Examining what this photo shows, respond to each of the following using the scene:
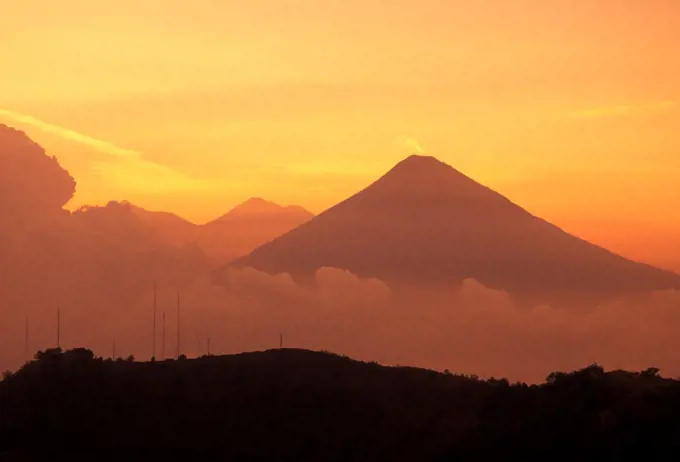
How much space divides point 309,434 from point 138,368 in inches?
883

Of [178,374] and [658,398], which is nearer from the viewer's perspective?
[658,398]

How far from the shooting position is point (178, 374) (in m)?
109

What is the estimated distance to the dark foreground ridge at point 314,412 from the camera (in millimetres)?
85438

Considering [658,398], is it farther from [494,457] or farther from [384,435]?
[384,435]

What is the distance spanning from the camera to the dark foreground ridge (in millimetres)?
85438

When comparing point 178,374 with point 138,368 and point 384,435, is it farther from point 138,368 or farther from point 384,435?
point 384,435

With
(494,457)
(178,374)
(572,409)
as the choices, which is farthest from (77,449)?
(572,409)

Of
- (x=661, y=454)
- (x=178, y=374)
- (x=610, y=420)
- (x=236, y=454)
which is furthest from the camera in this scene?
(x=178, y=374)

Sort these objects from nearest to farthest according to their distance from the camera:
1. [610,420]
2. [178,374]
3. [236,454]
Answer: [610,420] → [236,454] → [178,374]

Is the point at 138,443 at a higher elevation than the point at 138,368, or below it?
below

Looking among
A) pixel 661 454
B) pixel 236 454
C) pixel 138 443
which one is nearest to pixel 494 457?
pixel 661 454

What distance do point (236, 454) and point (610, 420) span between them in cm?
3239

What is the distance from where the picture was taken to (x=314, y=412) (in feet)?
332

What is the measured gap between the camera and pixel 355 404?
102312 millimetres
